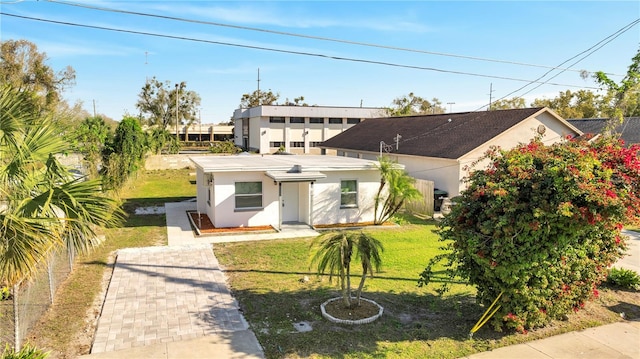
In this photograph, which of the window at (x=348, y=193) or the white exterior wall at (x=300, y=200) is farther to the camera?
the window at (x=348, y=193)

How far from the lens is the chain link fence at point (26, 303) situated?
630 cm

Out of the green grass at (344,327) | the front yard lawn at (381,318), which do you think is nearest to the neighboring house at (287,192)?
the green grass at (344,327)

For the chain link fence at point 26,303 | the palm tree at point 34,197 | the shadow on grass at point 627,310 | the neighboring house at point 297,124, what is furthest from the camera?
the neighboring house at point 297,124

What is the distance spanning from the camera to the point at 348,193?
1709cm

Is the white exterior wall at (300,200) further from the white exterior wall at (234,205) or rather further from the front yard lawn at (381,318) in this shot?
the front yard lawn at (381,318)

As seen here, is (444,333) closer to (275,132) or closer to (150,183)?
(150,183)

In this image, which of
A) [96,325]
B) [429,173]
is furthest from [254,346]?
[429,173]

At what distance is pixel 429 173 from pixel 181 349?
17289 mm

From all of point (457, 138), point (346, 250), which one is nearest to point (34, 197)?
point (346, 250)

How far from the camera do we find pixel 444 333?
7535mm

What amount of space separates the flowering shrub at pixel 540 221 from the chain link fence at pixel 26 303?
6.16m

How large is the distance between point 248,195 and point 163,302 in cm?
734

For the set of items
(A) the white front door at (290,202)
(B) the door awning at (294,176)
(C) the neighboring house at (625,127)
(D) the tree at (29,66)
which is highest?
(D) the tree at (29,66)

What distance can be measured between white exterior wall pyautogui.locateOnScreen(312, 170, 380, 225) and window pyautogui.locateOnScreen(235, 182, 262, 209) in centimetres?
215
